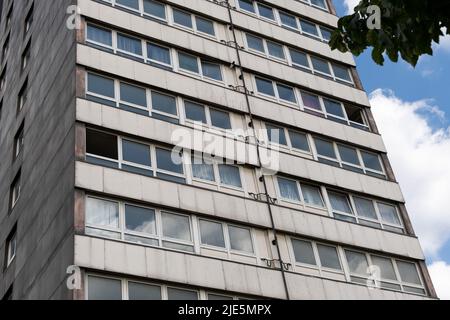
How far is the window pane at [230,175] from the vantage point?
22.1 m

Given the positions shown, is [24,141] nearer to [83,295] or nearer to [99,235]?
[99,235]

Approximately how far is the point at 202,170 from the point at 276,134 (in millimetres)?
4673

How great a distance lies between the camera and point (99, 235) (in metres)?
18.0

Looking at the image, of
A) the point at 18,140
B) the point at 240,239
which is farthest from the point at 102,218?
the point at 18,140

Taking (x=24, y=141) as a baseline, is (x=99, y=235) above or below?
below

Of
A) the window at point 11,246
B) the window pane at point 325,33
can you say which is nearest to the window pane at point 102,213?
the window at point 11,246

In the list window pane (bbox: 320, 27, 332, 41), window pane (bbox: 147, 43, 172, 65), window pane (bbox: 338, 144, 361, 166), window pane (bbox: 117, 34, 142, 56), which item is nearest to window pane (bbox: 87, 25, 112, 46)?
window pane (bbox: 117, 34, 142, 56)

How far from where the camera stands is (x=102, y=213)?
60.9ft

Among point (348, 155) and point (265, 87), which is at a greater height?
point (265, 87)

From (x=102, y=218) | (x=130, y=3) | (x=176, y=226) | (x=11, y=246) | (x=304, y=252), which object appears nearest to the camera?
(x=102, y=218)

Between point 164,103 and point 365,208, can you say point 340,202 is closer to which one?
point 365,208

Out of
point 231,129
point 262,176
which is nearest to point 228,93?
point 231,129

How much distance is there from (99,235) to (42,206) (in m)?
3.37
